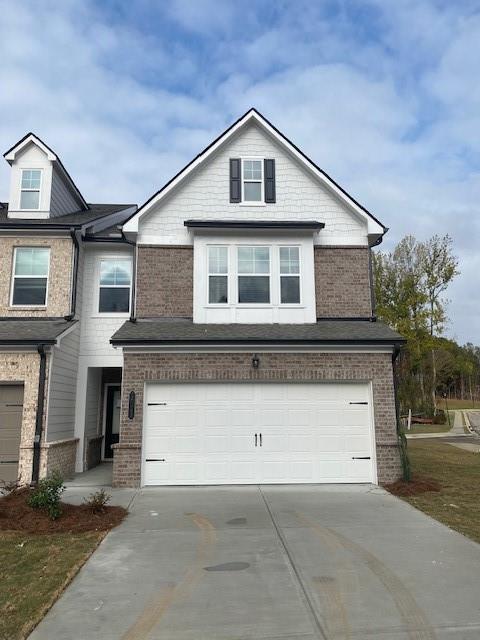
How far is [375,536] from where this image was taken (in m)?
7.07

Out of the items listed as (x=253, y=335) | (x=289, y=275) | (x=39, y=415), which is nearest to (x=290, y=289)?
(x=289, y=275)

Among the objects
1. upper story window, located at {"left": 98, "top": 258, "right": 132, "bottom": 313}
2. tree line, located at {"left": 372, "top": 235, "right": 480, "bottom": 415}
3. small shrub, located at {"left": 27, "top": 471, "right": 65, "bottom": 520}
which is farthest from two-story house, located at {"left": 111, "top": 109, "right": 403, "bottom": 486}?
tree line, located at {"left": 372, "top": 235, "right": 480, "bottom": 415}

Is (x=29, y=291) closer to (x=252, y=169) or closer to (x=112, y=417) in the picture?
(x=112, y=417)

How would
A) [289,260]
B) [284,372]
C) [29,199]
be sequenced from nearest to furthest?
[284,372] → [289,260] → [29,199]

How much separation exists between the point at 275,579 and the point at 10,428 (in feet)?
27.1

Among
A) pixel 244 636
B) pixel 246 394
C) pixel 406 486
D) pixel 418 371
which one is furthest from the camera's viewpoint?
pixel 418 371

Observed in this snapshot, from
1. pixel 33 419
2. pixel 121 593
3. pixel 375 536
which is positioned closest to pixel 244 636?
pixel 121 593

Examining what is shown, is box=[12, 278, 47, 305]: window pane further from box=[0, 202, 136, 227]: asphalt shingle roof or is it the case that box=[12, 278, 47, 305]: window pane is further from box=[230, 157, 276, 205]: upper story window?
box=[230, 157, 276, 205]: upper story window

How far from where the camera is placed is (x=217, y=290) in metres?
12.8

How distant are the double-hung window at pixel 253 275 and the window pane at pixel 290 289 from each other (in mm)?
373

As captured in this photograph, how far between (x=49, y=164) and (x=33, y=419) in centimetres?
752

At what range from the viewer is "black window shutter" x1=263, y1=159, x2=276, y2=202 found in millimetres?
13570

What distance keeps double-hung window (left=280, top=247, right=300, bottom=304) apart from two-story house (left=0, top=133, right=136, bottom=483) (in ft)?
14.5

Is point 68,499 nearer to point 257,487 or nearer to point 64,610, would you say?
point 257,487
